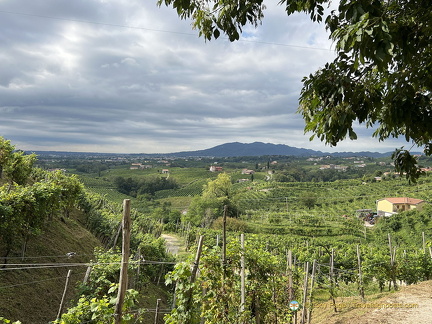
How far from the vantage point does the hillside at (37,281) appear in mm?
7680

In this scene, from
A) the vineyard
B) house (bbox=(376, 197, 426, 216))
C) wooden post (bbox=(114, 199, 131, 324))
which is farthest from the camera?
house (bbox=(376, 197, 426, 216))

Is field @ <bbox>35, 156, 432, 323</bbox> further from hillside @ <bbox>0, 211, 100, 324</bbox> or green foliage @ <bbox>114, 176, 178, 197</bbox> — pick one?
hillside @ <bbox>0, 211, 100, 324</bbox>

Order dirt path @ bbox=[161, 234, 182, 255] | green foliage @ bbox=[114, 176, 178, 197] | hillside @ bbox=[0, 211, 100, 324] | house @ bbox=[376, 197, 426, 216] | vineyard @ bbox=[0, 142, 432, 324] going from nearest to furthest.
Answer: vineyard @ bbox=[0, 142, 432, 324]
hillside @ bbox=[0, 211, 100, 324]
dirt path @ bbox=[161, 234, 182, 255]
house @ bbox=[376, 197, 426, 216]
green foliage @ bbox=[114, 176, 178, 197]

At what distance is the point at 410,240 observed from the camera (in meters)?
Answer: 33.3

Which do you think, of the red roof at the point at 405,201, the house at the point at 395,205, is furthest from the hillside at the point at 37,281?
the red roof at the point at 405,201

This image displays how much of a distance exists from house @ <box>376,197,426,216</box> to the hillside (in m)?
52.8

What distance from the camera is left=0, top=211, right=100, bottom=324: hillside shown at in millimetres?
7680

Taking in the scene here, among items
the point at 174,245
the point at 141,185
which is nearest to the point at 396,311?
the point at 174,245

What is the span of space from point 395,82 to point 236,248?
14.2 ft

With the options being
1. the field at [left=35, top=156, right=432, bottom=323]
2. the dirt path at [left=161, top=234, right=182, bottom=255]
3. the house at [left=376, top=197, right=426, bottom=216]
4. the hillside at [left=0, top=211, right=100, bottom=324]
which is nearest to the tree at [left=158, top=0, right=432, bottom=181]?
the field at [left=35, top=156, right=432, bottom=323]

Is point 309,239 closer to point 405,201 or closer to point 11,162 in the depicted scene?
point 405,201

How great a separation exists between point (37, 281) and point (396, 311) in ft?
34.8

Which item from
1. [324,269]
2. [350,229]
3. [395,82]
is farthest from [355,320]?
[350,229]

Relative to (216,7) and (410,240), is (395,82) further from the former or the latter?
(410,240)
